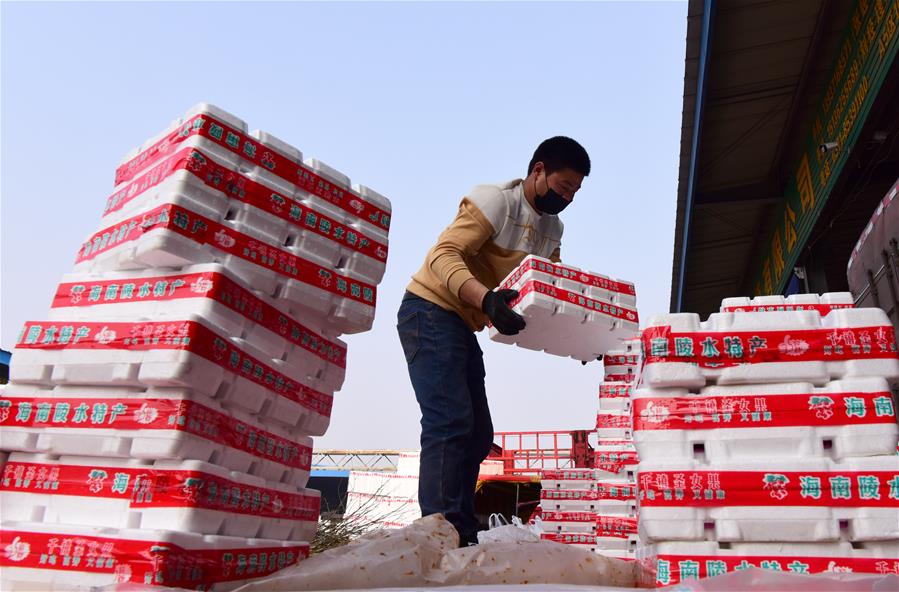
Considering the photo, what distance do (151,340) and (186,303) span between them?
20 cm

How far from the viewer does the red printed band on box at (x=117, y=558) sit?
1896 mm

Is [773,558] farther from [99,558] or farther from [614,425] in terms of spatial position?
[614,425]

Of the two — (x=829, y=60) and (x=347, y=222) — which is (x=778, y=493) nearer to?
(x=347, y=222)

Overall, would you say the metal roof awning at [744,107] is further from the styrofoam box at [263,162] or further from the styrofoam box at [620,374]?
the styrofoam box at [263,162]

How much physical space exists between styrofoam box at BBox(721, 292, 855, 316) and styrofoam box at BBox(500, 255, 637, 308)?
120 centimetres

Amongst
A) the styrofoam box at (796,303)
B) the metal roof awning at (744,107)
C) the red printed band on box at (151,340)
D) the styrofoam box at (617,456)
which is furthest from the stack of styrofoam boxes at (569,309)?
the metal roof awning at (744,107)

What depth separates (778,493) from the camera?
2176 mm

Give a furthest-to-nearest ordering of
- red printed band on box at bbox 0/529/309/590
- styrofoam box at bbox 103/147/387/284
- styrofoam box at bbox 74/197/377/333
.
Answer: styrofoam box at bbox 103/147/387/284 < styrofoam box at bbox 74/197/377/333 < red printed band on box at bbox 0/529/309/590

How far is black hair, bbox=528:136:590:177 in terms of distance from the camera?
390 cm

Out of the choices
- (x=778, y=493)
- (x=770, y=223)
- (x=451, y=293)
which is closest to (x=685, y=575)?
(x=778, y=493)

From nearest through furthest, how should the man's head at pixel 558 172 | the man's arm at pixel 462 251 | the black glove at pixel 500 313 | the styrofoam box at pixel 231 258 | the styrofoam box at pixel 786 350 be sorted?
the styrofoam box at pixel 786 350 < the styrofoam box at pixel 231 258 < the black glove at pixel 500 313 < the man's arm at pixel 462 251 < the man's head at pixel 558 172

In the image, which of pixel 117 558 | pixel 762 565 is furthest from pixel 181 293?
pixel 762 565

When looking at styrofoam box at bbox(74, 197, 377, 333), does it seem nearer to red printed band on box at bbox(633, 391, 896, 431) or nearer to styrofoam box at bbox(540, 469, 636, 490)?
red printed band on box at bbox(633, 391, 896, 431)

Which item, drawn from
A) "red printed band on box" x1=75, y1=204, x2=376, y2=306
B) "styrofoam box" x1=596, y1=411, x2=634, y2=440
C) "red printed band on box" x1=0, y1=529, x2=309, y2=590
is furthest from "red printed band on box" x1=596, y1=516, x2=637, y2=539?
"red printed band on box" x1=0, y1=529, x2=309, y2=590
